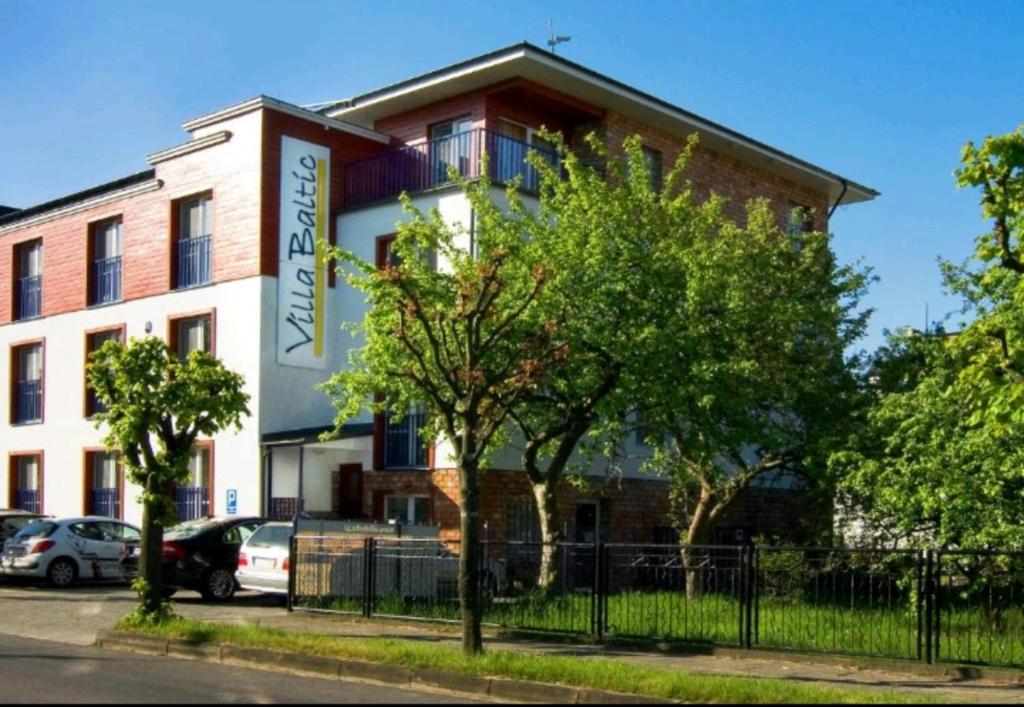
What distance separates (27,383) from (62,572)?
34.9ft

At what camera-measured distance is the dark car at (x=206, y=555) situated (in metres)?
21.4

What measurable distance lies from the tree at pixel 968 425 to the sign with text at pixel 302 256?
11631 mm

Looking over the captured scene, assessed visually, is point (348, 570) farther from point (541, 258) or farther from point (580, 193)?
point (580, 193)

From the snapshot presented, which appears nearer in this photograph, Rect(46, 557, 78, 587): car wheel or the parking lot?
the parking lot

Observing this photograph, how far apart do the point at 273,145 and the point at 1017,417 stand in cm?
1768

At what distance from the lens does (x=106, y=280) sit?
31547 millimetres

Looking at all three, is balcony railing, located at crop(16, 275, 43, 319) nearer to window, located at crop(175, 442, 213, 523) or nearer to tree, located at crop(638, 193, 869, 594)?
window, located at crop(175, 442, 213, 523)

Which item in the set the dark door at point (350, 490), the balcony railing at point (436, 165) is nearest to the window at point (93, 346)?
the balcony railing at point (436, 165)

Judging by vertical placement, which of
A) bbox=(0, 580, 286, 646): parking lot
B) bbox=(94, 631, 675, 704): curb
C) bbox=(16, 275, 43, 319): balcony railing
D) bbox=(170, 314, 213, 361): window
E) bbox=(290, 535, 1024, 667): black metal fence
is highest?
bbox=(16, 275, 43, 319): balcony railing

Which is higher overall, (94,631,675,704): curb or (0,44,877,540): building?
(0,44,877,540): building

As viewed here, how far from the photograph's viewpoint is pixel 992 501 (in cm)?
1596

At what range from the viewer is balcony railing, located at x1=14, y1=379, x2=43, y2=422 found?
32906 mm

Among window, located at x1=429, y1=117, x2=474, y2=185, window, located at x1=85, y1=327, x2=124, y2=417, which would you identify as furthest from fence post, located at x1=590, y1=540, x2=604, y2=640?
window, located at x1=85, y1=327, x2=124, y2=417

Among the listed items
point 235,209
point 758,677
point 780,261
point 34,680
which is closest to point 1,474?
point 235,209
